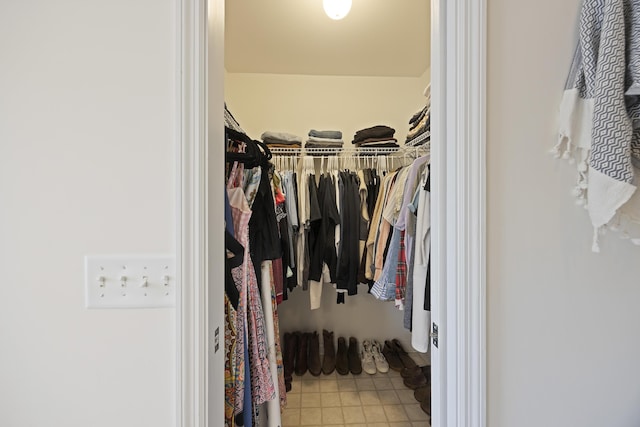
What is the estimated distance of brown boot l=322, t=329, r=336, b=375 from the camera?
2010 millimetres

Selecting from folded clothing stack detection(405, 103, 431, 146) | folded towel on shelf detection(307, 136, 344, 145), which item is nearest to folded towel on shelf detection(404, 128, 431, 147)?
folded clothing stack detection(405, 103, 431, 146)

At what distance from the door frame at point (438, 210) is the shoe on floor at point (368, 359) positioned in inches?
56.0

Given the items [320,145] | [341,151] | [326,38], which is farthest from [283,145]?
[326,38]

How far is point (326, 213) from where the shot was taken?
1843mm

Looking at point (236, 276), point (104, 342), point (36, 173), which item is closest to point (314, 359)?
point (236, 276)

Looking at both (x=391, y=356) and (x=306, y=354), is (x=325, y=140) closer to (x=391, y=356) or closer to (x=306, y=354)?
(x=306, y=354)

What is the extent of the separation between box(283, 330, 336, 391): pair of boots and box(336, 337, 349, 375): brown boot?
0.04 m

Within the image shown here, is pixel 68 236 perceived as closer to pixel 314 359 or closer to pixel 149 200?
pixel 149 200

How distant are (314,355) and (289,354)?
0.20 m

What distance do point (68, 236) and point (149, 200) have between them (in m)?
0.20

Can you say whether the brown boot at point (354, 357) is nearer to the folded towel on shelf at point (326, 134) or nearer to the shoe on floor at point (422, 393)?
the shoe on floor at point (422, 393)

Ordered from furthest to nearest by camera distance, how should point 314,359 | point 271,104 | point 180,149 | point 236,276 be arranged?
point 271,104 → point 314,359 → point 236,276 → point 180,149

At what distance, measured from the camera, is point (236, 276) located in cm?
100

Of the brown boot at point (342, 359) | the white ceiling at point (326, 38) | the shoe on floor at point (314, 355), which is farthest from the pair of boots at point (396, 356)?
the white ceiling at point (326, 38)
